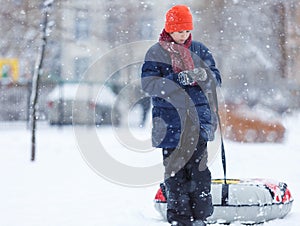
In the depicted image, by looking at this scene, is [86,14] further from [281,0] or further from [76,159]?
[76,159]

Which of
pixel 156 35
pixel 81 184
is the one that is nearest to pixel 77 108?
pixel 156 35

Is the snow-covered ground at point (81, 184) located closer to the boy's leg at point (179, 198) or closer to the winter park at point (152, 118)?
the winter park at point (152, 118)

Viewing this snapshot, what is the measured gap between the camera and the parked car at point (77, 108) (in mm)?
19323

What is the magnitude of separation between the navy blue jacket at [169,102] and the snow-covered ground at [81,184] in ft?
→ 4.26

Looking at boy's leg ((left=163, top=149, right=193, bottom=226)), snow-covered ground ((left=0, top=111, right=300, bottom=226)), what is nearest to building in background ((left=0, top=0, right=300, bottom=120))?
snow-covered ground ((left=0, top=111, right=300, bottom=226))

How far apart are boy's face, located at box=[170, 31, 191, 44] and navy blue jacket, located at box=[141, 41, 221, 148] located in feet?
0.40

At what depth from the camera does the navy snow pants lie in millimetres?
4227

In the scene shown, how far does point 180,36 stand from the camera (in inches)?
168

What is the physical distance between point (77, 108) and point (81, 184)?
1220cm

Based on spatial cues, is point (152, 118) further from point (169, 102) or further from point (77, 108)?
point (77, 108)

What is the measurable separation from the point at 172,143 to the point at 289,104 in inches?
707

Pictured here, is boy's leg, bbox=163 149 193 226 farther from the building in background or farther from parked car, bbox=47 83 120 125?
parked car, bbox=47 83 120 125

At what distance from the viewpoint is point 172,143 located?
165 inches

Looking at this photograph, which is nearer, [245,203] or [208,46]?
[245,203]
